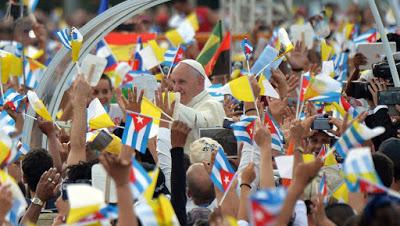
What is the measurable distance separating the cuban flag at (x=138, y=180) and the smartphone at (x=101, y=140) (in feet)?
9.06

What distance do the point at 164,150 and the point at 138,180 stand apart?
299cm

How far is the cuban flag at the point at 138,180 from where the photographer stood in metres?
7.20

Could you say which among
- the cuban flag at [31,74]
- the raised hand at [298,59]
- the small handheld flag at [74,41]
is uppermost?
the small handheld flag at [74,41]

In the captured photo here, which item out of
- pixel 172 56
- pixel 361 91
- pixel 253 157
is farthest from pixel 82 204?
pixel 172 56

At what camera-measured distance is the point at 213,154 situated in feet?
29.7

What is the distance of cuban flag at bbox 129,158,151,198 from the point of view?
284 inches

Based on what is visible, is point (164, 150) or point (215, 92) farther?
point (215, 92)

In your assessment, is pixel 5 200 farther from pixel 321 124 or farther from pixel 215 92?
pixel 215 92

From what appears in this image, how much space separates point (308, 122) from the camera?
898 centimetres

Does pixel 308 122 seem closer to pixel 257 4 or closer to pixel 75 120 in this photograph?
pixel 75 120

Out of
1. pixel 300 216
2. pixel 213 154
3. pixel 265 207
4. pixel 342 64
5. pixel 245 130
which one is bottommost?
pixel 300 216

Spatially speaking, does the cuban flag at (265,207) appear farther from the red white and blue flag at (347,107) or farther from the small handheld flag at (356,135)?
the red white and blue flag at (347,107)

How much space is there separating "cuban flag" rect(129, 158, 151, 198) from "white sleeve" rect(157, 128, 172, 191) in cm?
274

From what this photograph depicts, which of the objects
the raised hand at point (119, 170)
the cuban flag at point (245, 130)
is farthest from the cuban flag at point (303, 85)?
the raised hand at point (119, 170)
